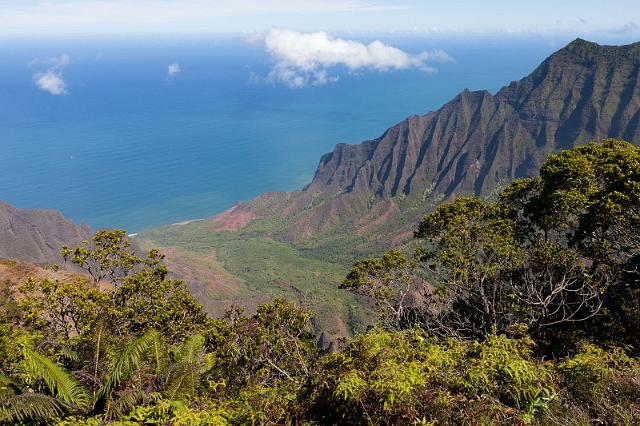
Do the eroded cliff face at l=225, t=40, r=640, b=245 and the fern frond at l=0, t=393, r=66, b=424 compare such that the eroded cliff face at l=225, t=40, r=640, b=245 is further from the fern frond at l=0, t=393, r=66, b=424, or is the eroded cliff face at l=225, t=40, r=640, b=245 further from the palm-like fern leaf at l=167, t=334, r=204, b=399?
the fern frond at l=0, t=393, r=66, b=424

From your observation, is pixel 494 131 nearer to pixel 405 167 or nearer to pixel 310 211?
pixel 405 167

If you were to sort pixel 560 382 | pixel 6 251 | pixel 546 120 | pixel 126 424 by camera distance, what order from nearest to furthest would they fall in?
pixel 126 424, pixel 560 382, pixel 6 251, pixel 546 120

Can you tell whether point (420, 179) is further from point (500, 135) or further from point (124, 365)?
point (124, 365)

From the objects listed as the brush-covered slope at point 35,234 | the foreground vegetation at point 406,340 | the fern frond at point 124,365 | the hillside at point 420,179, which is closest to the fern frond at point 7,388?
the foreground vegetation at point 406,340

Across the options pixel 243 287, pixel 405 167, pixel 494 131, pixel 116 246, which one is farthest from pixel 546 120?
pixel 116 246

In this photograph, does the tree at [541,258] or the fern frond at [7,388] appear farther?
the tree at [541,258]

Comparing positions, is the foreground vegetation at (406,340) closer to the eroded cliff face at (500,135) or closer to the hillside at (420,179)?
the hillside at (420,179)

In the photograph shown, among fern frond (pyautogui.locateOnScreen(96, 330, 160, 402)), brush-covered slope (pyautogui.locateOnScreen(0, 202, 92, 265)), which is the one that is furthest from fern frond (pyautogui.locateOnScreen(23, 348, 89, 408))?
brush-covered slope (pyautogui.locateOnScreen(0, 202, 92, 265))
